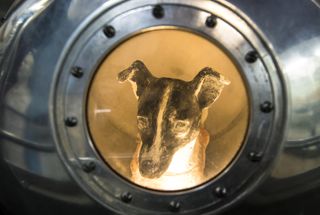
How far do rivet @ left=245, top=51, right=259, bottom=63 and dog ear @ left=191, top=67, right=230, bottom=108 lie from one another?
40 mm

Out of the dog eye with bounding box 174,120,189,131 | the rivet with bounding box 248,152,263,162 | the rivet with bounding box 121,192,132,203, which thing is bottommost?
the rivet with bounding box 121,192,132,203

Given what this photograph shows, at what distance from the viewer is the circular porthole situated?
0.65m

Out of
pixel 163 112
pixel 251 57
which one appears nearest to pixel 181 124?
pixel 163 112

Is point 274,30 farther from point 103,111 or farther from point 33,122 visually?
point 33,122

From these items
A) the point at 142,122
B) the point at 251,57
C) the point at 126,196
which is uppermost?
the point at 251,57

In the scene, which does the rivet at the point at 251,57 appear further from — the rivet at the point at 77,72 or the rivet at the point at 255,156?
the rivet at the point at 77,72

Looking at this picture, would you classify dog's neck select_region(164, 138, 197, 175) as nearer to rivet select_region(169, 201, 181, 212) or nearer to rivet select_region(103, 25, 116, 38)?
rivet select_region(169, 201, 181, 212)

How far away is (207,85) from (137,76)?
0.33ft

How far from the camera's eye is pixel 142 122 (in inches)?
26.5

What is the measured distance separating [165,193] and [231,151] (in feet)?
0.36

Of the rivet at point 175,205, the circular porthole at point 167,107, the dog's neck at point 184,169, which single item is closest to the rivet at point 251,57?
the circular porthole at point 167,107

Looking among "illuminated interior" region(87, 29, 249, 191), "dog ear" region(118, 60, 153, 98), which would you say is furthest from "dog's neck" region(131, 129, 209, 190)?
"dog ear" region(118, 60, 153, 98)

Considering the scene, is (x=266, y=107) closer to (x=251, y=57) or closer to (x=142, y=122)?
(x=251, y=57)

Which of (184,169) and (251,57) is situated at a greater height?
(251,57)
